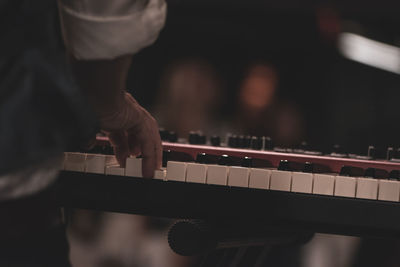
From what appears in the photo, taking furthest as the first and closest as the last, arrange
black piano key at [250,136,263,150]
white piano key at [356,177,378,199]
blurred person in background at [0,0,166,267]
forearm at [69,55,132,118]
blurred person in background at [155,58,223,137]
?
blurred person in background at [155,58,223,137] < black piano key at [250,136,263,150] < white piano key at [356,177,378,199] < forearm at [69,55,132,118] < blurred person in background at [0,0,166,267]

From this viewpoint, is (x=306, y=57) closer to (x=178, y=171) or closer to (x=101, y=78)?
(x=178, y=171)

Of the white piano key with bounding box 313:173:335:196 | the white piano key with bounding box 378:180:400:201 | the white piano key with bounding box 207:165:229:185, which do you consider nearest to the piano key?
the white piano key with bounding box 207:165:229:185

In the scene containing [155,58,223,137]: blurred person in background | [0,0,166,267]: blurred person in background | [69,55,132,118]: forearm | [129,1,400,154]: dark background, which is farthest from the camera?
[155,58,223,137]: blurred person in background

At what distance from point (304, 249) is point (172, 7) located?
1.01 meters

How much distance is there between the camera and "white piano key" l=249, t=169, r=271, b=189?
1.20 metres

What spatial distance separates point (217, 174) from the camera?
1.22m

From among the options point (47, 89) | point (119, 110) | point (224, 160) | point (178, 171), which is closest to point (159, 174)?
point (178, 171)

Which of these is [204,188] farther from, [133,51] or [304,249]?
[304,249]

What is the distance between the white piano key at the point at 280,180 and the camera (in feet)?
3.92

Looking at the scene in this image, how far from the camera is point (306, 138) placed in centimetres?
182

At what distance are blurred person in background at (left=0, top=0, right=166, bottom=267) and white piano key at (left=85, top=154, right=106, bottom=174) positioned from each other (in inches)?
15.7

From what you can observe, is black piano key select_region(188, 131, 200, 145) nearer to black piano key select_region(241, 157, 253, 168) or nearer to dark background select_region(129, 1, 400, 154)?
dark background select_region(129, 1, 400, 154)

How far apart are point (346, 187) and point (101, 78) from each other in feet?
1.88

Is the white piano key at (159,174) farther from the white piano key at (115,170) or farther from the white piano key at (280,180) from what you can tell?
the white piano key at (280,180)
